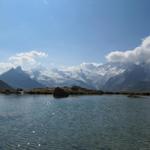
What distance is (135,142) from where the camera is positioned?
4422 centimetres

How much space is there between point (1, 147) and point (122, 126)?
28.7m

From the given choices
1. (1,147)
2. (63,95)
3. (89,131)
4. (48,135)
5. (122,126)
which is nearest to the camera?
(1,147)

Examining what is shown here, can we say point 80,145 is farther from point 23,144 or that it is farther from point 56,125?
point 56,125

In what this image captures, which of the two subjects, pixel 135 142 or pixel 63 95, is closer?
pixel 135 142

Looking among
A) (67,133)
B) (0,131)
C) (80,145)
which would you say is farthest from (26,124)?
(80,145)

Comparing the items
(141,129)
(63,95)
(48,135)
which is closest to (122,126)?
(141,129)

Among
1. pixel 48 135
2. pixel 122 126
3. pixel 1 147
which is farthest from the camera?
pixel 122 126

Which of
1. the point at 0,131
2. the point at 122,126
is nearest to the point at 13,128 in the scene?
the point at 0,131

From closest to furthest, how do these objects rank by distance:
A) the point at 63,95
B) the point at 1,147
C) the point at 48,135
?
the point at 1,147 → the point at 48,135 → the point at 63,95

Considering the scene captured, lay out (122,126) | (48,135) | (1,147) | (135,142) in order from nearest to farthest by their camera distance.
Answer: (1,147) < (135,142) < (48,135) < (122,126)

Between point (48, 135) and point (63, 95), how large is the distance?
5835 inches

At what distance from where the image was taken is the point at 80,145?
4172 cm

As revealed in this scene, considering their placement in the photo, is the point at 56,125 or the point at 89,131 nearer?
the point at 89,131

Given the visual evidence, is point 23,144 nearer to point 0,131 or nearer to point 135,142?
point 0,131
